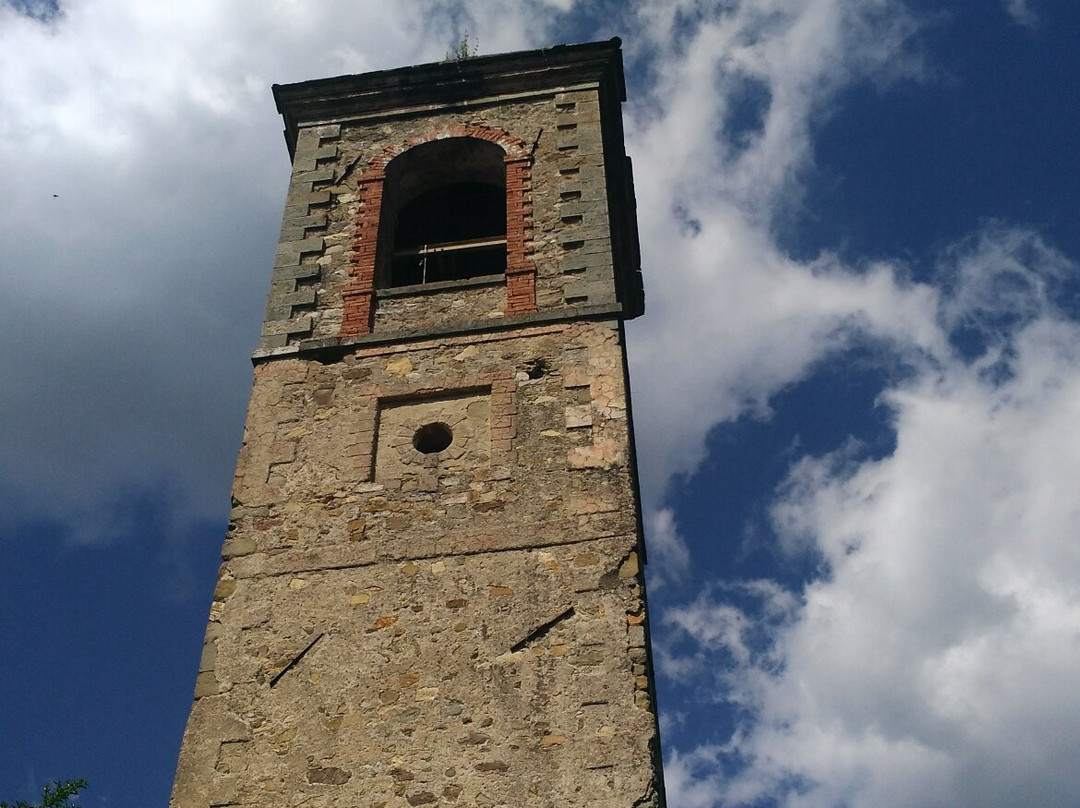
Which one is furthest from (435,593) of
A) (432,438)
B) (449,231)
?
Result: (449,231)

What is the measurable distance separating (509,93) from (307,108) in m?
2.10

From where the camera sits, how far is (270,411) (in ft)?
29.0

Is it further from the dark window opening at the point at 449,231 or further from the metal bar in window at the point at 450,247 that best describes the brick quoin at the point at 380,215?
the dark window opening at the point at 449,231

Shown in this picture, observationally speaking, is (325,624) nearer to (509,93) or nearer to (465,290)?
(465,290)

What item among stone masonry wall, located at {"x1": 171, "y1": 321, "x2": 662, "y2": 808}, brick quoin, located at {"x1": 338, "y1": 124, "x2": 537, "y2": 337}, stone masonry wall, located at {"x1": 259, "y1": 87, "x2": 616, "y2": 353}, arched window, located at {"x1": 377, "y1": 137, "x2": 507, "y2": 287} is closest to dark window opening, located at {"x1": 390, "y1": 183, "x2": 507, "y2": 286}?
arched window, located at {"x1": 377, "y1": 137, "x2": 507, "y2": 287}

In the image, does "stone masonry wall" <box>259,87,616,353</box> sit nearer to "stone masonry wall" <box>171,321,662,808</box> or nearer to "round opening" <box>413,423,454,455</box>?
"stone masonry wall" <box>171,321,662,808</box>

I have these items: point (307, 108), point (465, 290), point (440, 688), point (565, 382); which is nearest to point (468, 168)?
point (307, 108)

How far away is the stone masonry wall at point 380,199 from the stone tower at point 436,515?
0.03 meters

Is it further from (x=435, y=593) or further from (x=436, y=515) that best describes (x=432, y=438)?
(x=435, y=593)

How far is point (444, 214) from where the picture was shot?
12141 millimetres

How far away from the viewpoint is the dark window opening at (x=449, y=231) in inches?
431

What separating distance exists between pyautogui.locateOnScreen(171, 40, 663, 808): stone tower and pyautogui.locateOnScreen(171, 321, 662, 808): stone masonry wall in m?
0.01

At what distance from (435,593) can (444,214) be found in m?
5.70

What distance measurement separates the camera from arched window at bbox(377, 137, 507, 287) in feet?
35.5
